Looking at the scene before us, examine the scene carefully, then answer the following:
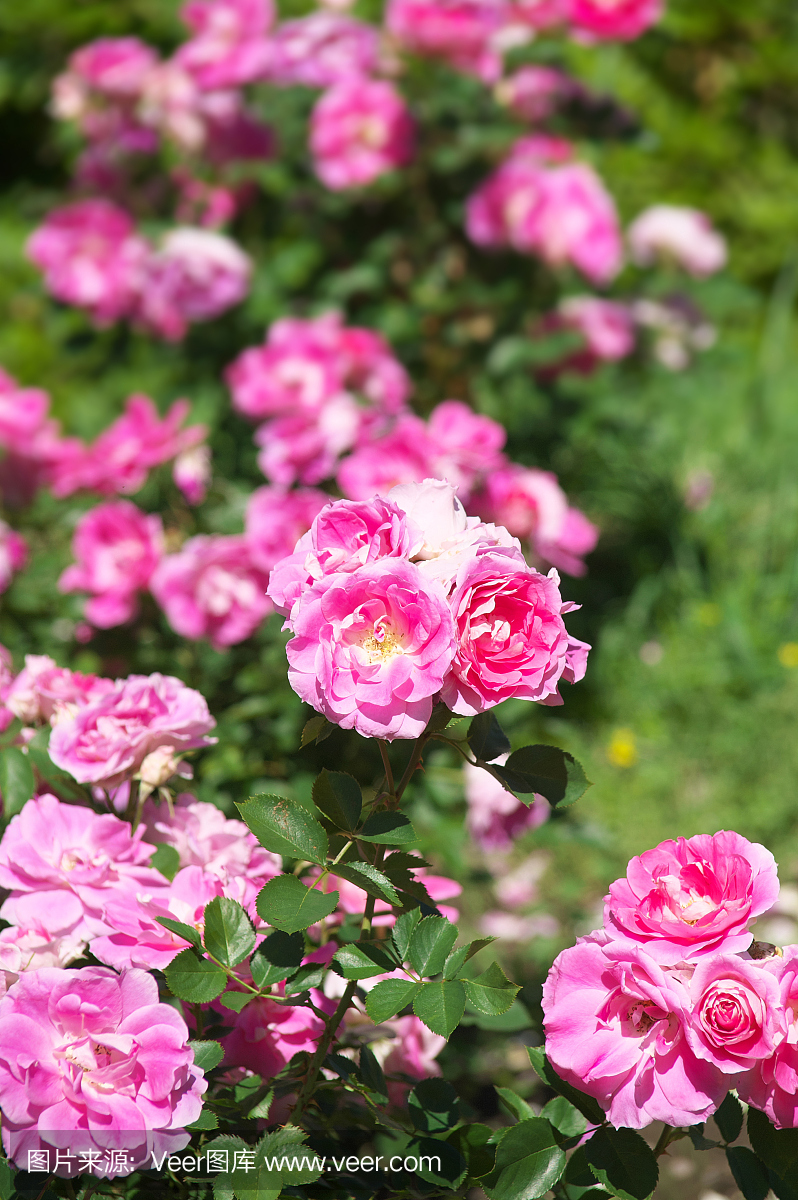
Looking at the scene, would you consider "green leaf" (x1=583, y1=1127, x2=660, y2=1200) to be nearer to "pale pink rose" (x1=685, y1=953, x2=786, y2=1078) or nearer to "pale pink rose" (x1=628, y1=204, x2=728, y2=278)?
"pale pink rose" (x1=685, y1=953, x2=786, y2=1078)

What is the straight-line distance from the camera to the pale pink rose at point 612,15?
2.48 metres

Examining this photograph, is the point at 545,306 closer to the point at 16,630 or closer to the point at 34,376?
the point at 16,630

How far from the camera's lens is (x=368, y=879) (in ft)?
2.37

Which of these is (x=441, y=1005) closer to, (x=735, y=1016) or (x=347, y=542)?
(x=735, y=1016)

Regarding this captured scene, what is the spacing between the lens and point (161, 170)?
2957 millimetres

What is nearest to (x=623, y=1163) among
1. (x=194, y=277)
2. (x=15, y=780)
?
(x=15, y=780)

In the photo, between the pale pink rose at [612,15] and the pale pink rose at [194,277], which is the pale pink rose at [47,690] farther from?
the pale pink rose at [612,15]

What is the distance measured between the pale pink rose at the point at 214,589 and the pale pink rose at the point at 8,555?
0.28m

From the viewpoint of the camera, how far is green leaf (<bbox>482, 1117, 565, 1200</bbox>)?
74cm

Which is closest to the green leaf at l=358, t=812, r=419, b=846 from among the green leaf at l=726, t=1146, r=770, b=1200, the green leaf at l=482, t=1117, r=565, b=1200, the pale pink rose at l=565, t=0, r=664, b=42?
the green leaf at l=482, t=1117, r=565, b=1200

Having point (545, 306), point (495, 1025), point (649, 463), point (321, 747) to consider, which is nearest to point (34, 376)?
point (545, 306)

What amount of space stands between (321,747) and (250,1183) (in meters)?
1.02

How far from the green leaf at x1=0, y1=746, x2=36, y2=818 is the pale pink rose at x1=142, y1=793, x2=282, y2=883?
0.12 m

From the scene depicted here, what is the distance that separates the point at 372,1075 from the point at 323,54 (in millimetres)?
2452
